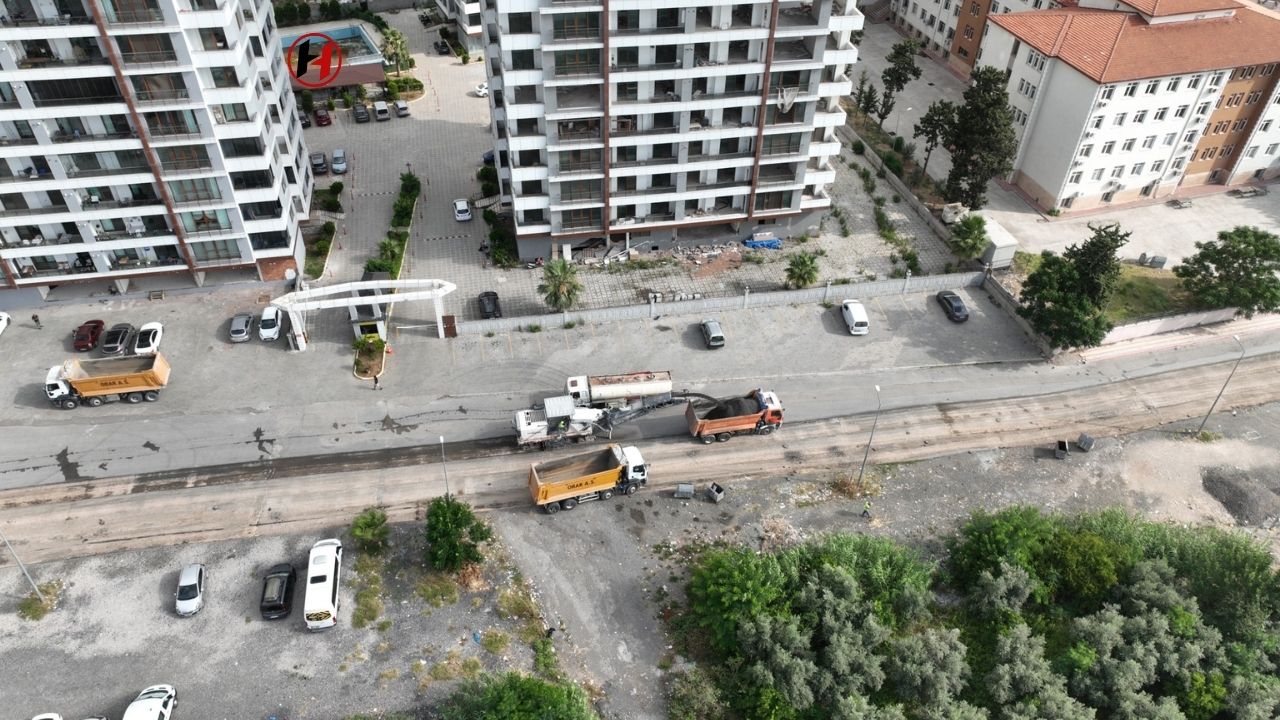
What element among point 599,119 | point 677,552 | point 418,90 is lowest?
point 677,552

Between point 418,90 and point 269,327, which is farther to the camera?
point 418,90

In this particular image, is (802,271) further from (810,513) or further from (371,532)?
(371,532)

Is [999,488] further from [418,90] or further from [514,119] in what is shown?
[418,90]

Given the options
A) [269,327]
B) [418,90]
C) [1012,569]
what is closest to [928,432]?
[1012,569]

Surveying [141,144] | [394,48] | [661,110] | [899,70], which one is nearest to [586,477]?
[661,110]

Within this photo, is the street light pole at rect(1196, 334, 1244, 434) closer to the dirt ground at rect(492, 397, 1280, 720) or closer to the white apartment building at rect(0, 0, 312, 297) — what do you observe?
the dirt ground at rect(492, 397, 1280, 720)

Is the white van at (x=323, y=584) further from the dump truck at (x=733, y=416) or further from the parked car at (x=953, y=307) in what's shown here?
the parked car at (x=953, y=307)

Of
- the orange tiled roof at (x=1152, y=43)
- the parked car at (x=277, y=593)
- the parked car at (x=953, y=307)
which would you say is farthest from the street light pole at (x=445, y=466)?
the orange tiled roof at (x=1152, y=43)
